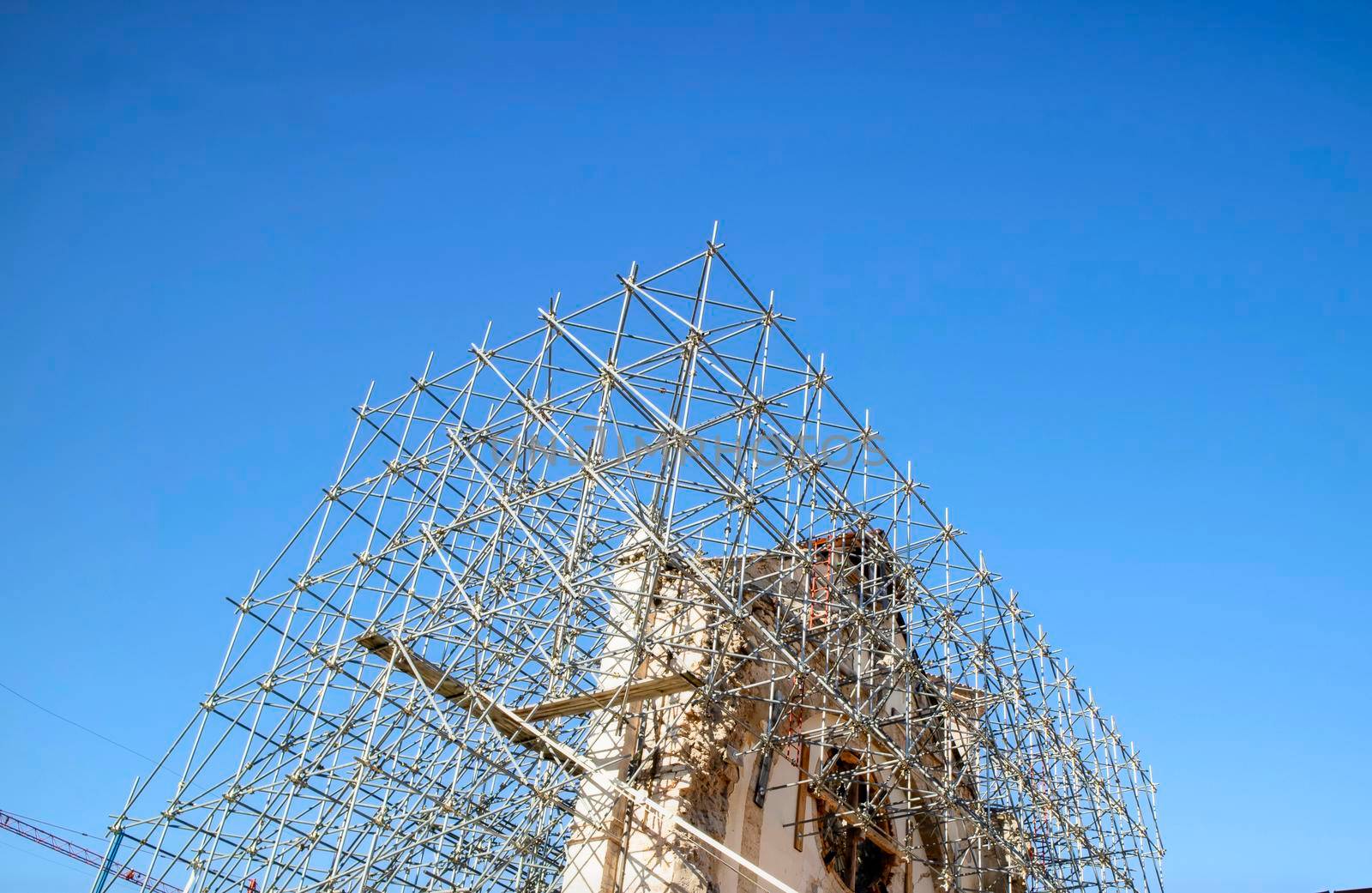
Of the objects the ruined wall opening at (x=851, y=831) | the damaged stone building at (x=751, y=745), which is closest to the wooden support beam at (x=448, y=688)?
the damaged stone building at (x=751, y=745)

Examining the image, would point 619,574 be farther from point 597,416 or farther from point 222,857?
point 222,857

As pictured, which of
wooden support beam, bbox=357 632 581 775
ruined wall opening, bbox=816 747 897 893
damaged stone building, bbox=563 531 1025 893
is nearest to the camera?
damaged stone building, bbox=563 531 1025 893

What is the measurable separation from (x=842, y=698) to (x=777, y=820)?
2.10 metres

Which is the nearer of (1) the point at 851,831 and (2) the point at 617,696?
(2) the point at 617,696

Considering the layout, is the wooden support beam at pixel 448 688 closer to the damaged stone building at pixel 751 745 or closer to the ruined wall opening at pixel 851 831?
the damaged stone building at pixel 751 745

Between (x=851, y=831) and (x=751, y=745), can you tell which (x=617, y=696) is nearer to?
(x=751, y=745)

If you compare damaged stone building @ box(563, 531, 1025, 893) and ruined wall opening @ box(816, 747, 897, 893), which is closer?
damaged stone building @ box(563, 531, 1025, 893)

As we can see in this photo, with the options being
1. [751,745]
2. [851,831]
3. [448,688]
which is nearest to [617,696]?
[448,688]

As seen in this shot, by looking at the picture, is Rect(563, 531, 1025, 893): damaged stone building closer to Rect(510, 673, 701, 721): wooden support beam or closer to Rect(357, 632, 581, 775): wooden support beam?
Rect(510, 673, 701, 721): wooden support beam

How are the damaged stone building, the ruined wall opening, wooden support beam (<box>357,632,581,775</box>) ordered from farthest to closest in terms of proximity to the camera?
the ruined wall opening < wooden support beam (<box>357,632,581,775</box>) < the damaged stone building

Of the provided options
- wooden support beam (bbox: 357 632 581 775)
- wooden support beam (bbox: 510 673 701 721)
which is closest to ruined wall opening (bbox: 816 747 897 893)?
wooden support beam (bbox: 510 673 701 721)

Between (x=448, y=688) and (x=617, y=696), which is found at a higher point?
(x=448, y=688)

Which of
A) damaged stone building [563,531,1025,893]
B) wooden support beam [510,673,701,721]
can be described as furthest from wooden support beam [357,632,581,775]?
damaged stone building [563,531,1025,893]

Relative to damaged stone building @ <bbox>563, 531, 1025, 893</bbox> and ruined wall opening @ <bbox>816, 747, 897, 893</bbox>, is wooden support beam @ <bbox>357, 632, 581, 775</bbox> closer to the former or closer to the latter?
damaged stone building @ <bbox>563, 531, 1025, 893</bbox>
